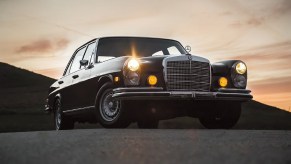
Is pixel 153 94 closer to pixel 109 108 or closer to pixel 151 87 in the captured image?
pixel 151 87

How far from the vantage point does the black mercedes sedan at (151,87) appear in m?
8.45

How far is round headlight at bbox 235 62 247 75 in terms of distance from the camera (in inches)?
365

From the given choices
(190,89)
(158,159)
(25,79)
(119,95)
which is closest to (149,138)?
(158,159)

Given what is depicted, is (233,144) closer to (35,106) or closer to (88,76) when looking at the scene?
(88,76)

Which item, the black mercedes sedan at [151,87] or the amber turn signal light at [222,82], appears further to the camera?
the amber turn signal light at [222,82]

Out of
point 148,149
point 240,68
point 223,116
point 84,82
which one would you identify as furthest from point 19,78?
point 148,149

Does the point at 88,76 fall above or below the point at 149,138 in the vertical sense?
above

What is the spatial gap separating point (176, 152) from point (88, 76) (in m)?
5.08

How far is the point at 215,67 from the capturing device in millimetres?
9258

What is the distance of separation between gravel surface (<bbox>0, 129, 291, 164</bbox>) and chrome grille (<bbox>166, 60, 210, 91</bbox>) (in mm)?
2298

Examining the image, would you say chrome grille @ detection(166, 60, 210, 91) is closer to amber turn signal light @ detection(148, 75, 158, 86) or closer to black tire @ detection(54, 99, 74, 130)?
amber turn signal light @ detection(148, 75, 158, 86)

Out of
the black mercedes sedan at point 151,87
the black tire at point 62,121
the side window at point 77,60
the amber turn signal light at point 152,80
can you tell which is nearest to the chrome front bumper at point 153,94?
the black mercedes sedan at point 151,87

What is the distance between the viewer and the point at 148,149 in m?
5.14

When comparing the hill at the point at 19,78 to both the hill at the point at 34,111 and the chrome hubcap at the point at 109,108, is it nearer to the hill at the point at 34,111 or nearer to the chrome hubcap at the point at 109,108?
the hill at the point at 34,111
